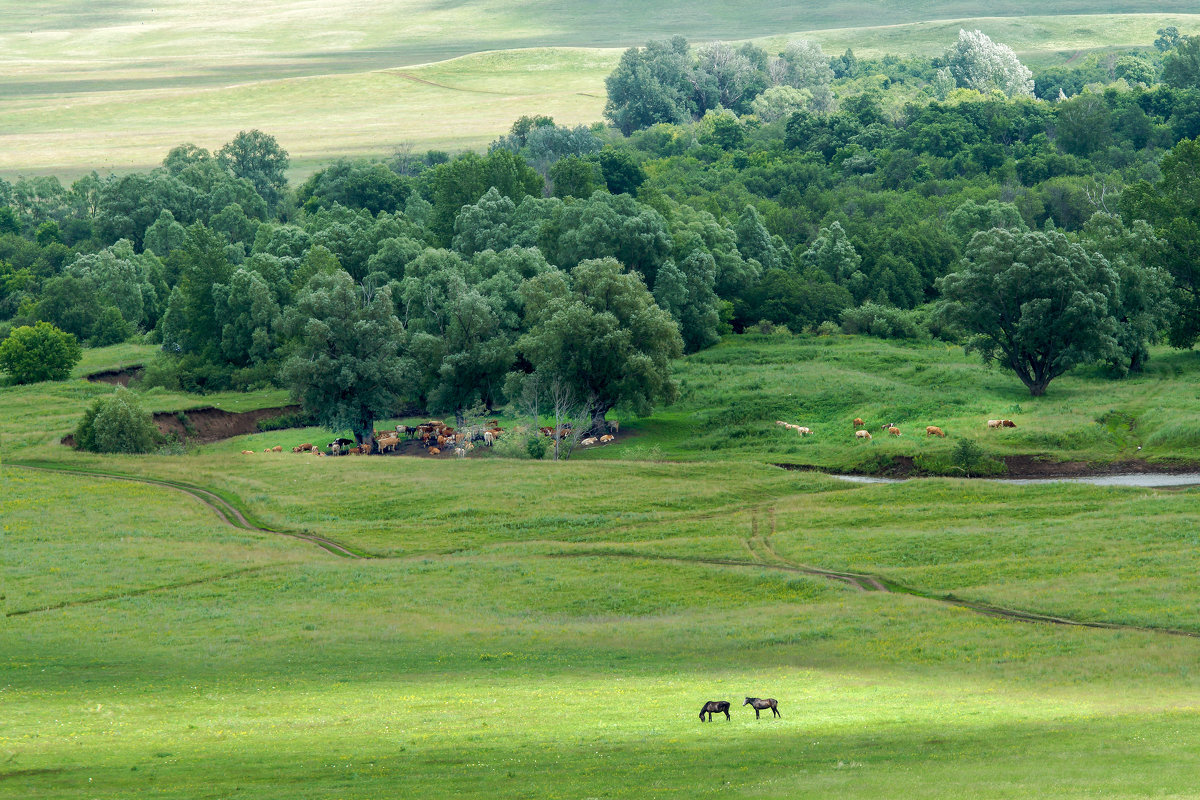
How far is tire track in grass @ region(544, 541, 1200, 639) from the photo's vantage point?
4759 cm

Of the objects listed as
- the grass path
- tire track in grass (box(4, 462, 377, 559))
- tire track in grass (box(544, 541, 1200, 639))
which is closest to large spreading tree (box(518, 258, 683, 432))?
tire track in grass (box(4, 462, 377, 559))

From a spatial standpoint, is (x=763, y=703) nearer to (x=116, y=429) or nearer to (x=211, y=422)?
(x=116, y=429)

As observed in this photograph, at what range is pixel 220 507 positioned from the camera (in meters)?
80.4

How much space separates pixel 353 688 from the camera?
Result: 1640 inches

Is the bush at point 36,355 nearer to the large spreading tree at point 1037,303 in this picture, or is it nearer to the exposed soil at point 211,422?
the exposed soil at point 211,422

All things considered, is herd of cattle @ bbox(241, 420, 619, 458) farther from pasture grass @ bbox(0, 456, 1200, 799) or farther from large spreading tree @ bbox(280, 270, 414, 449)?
pasture grass @ bbox(0, 456, 1200, 799)

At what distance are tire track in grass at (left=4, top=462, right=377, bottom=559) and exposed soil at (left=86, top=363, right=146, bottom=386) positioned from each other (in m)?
43.8

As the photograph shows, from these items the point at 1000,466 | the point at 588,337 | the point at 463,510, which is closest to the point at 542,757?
the point at 463,510

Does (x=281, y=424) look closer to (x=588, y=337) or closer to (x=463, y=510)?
(x=588, y=337)

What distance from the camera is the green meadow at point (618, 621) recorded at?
101 feet

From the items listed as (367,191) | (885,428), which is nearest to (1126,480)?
(885,428)

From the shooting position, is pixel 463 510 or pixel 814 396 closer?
pixel 463 510

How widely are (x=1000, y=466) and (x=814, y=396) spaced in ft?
Result: 79.5

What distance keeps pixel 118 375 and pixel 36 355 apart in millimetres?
9791
